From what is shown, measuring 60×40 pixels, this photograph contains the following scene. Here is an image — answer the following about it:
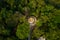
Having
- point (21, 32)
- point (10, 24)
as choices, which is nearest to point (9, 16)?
point (10, 24)

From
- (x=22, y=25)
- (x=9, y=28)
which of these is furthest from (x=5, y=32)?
(x=22, y=25)

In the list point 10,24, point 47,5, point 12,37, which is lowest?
point 12,37

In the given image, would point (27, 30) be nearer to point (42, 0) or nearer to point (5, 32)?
point (5, 32)

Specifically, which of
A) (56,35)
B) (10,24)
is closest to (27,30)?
(10,24)

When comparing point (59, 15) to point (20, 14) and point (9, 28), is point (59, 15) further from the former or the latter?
point (9, 28)

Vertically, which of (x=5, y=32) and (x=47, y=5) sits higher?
(x=47, y=5)
